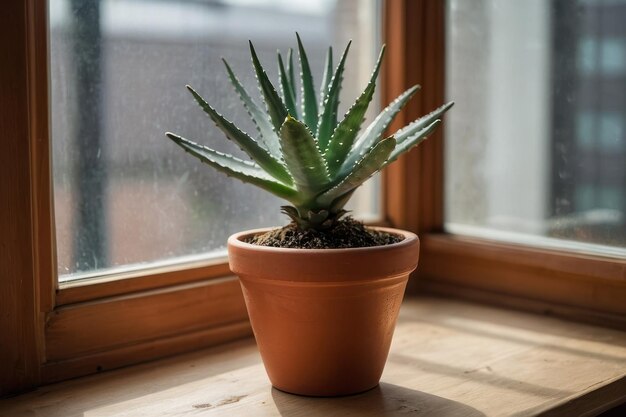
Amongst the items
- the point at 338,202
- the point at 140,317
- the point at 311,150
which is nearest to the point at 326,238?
the point at 338,202

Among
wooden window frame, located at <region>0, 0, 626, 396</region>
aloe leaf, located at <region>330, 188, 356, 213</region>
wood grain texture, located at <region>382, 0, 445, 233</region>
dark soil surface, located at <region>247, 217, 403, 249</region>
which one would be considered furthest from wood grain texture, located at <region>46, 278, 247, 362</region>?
wood grain texture, located at <region>382, 0, 445, 233</region>

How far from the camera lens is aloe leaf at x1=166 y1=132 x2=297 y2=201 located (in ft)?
3.32

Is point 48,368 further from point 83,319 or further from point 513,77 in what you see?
point 513,77

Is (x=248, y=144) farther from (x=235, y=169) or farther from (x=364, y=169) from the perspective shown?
(x=364, y=169)

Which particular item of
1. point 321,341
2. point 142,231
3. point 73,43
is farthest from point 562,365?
point 73,43

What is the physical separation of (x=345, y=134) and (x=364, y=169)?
0.30 feet

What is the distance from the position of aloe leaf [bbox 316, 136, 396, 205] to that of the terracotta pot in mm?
82

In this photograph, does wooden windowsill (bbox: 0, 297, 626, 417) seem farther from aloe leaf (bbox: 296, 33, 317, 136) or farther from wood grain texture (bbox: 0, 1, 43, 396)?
aloe leaf (bbox: 296, 33, 317, 136)

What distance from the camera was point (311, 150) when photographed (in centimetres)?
94

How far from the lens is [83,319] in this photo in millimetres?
1151

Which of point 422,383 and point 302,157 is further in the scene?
point 422,383

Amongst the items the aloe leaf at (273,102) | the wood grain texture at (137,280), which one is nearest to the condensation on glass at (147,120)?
the wood grain texture at (137,280)

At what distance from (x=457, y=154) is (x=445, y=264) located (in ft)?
0.76

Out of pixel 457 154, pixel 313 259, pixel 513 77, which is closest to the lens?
pixel 313 259
